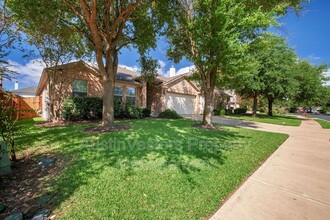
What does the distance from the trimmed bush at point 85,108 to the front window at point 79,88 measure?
4.75 feet

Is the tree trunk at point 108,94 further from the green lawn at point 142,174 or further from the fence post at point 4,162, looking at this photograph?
the fence post at point 4,162

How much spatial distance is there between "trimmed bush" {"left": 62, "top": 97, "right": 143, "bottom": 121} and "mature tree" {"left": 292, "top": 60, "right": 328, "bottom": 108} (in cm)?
2127

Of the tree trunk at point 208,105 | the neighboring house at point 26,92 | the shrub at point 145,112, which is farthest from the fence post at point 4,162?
the neighboring house at point 26,92

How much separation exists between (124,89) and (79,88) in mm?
3615

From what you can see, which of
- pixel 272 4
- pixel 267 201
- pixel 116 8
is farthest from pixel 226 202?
pixel 272 4

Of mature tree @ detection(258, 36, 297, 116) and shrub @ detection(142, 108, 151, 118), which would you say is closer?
shrub @ detection(142, 108, 151, 118)

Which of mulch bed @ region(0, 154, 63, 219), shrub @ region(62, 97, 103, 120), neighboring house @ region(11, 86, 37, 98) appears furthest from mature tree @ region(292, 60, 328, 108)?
neighboring house @ region(11, 86, 37, 98)

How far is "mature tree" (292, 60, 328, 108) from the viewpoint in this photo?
2089 cm

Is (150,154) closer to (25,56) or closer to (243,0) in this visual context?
(243,0)

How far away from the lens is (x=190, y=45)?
8.98m

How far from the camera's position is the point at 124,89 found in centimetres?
1430

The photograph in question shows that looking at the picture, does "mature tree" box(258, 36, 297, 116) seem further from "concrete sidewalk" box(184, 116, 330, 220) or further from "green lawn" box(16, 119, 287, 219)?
"concrete sidewalk" box(184, 116, 330, 220)

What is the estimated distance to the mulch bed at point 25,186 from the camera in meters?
2.56

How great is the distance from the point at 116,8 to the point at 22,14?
3737 millimetres
